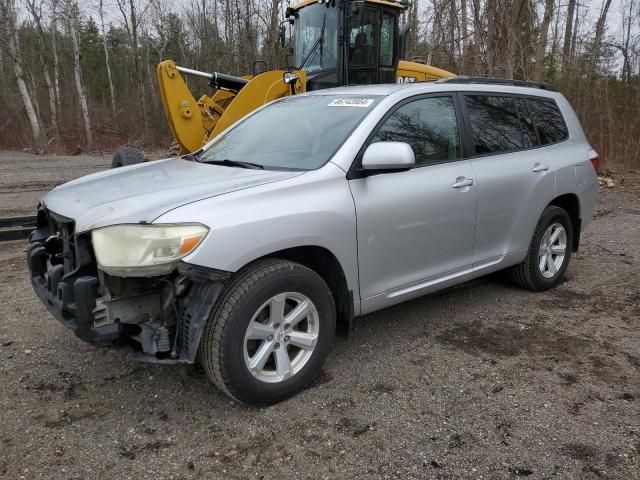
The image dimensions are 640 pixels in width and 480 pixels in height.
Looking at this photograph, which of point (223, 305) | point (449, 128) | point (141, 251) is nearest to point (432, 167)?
point (449, 128)

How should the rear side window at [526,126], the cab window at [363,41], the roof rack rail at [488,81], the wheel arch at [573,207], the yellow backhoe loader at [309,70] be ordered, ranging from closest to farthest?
the roof rack rail at [488,81] → the rear side window at [526,126] → the wheel arch at [573,207] → the yellow backhoe loader at [309,70] → the cab window at [363,41]

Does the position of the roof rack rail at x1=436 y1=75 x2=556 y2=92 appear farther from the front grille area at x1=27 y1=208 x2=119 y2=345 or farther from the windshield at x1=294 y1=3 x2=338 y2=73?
the windshield at x1=294 y1=3 x2=338 y2=73

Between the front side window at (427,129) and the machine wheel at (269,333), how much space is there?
113 centimetres

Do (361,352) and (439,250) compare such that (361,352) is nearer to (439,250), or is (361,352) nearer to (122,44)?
(439,250)

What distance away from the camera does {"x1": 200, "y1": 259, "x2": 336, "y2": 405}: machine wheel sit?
9.24 ft

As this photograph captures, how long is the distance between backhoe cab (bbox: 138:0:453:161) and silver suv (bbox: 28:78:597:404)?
3853mm

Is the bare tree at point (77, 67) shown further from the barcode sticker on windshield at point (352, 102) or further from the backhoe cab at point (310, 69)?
the barcode sticker on windshield at point (352, 102)

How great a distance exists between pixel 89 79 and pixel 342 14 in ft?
131

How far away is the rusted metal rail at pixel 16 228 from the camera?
22.1 feet

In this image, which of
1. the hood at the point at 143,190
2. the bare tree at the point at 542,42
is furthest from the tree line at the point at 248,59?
the hood at the point at 143,190

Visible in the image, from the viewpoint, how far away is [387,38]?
9.03 metres

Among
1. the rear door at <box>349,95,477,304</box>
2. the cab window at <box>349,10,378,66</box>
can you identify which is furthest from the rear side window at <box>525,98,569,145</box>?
the cab window at <box>349,10,378,66</box>

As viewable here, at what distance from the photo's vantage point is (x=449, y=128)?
13.4 ft

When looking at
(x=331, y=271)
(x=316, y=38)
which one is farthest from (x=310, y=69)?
(x=331, y=271)
